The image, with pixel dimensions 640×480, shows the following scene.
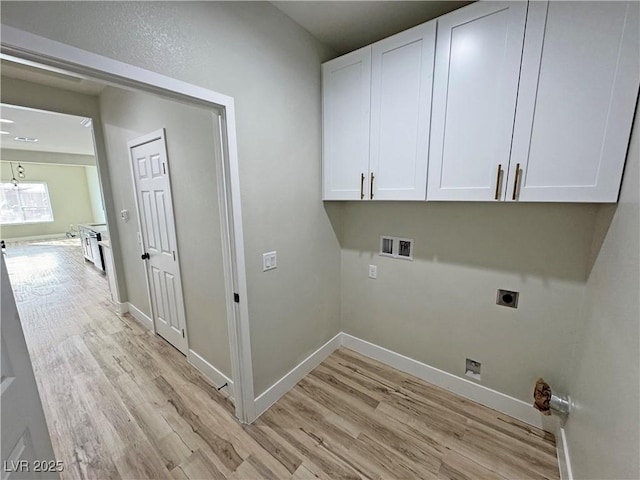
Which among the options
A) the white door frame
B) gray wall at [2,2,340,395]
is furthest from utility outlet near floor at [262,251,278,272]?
the white door frame

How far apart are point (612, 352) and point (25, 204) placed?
1419 cm

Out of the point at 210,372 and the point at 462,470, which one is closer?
the point at 462,470

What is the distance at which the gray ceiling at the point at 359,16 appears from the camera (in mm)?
1631

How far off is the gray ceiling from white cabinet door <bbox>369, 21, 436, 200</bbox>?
0.61 feet

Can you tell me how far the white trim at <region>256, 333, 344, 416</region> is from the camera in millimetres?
1954

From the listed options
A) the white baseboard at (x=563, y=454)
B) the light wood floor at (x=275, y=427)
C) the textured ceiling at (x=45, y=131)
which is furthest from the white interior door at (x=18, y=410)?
the textured ceiling at (x=45, y=131)

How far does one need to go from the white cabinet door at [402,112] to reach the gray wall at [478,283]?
34 centimetres

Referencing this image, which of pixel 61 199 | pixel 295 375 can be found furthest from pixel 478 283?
pixel 61 199

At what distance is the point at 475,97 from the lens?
148cm

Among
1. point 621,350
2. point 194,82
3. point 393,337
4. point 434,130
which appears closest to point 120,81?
point 194,82

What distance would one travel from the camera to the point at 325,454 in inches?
63.8

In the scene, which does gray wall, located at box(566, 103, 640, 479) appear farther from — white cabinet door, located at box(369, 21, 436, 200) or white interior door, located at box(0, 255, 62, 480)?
white interior door, located at box(0, 255, 62, 480)

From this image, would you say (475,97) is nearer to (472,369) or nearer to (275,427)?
(472,369)

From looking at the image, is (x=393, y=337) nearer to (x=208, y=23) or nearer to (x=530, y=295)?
(x=530, y=295)
